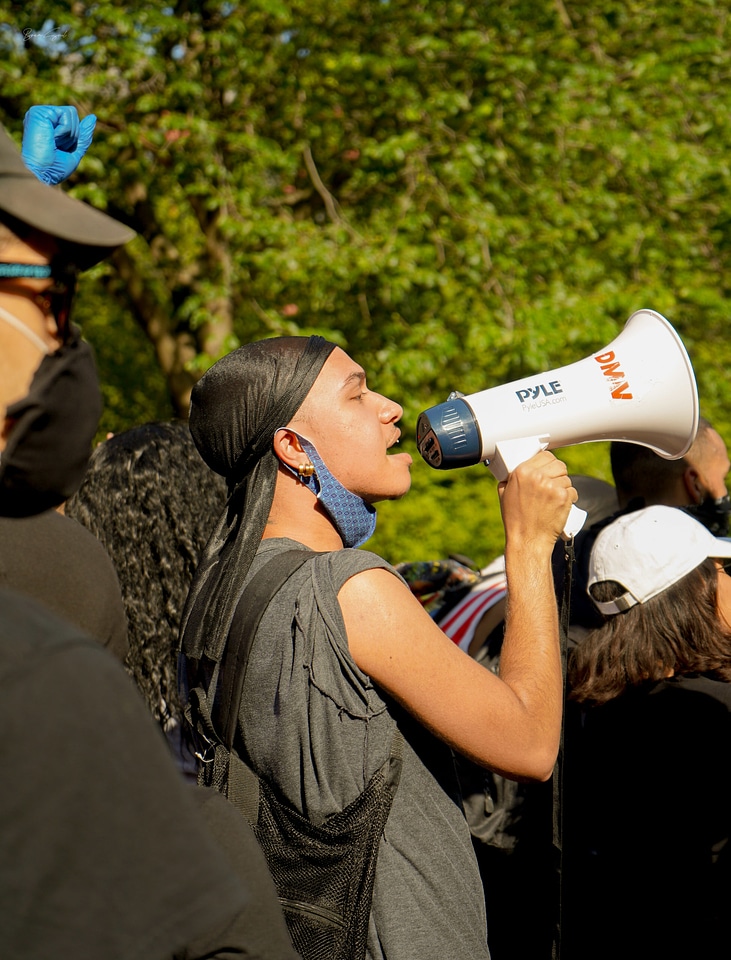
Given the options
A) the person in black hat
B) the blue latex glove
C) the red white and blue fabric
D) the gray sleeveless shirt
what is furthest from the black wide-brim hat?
the red white and blue fabric

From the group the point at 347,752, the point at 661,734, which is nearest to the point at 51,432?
the point at 347,752

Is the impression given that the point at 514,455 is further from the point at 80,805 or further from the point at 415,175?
the point at 415,175

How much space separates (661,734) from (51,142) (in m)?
1.99

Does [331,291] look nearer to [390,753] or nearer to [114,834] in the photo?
[390,753]

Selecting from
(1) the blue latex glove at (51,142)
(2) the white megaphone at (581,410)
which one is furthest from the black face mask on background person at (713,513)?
(1) the blue latex glove at (51,142)

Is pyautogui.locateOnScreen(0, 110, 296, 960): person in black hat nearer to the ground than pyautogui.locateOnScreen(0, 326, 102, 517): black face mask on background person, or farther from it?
nearer to the ground

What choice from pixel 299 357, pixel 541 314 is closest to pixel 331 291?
pixel 541 314

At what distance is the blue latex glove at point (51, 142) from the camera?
1494 millimetres

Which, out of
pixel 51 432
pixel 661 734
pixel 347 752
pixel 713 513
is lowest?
pixel 713 513

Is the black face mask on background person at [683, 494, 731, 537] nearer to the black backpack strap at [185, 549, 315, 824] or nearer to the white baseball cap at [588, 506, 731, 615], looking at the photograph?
the white baseball cap at [588, 506, 731, 615]

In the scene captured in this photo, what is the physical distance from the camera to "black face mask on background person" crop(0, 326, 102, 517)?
0.98 m

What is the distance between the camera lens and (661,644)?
237 cm

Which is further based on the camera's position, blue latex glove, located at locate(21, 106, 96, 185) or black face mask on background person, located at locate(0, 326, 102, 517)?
blue latex glove, located at locate(21, 106, 96, 185)

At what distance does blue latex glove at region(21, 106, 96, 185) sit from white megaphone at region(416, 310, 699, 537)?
95cm
